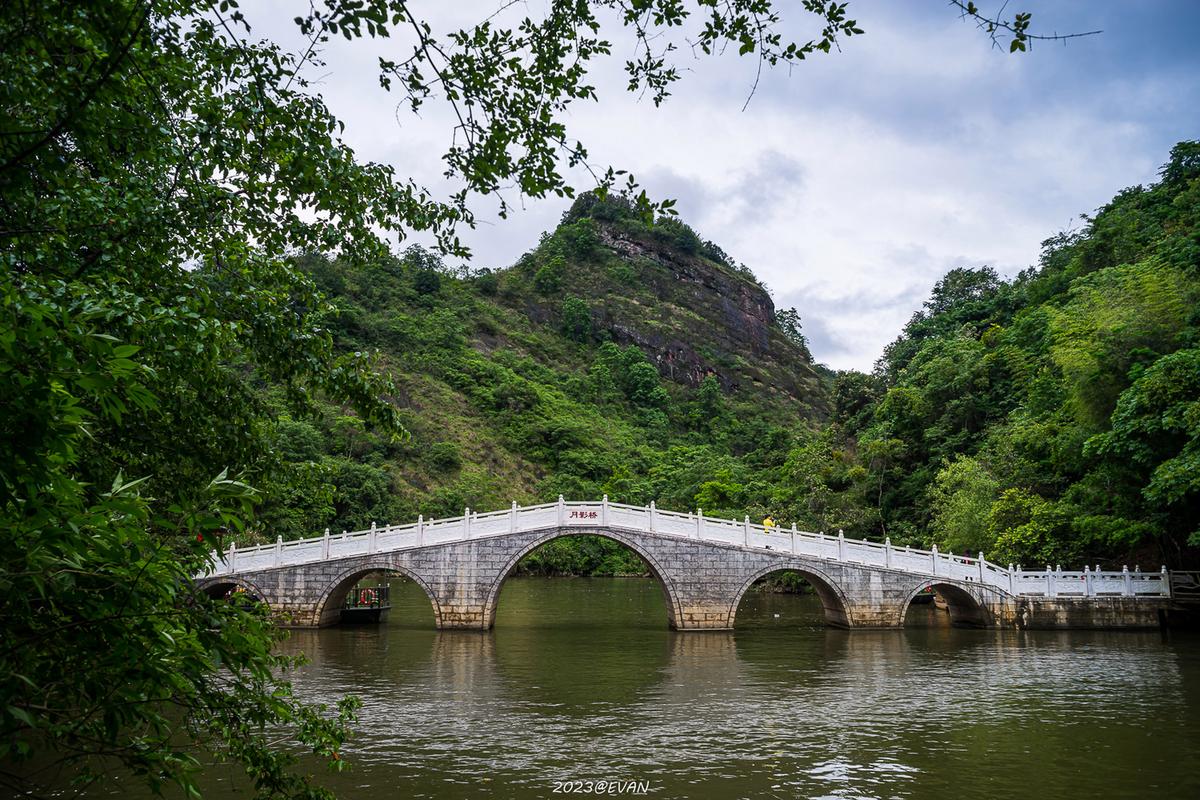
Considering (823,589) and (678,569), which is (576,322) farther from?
(678,569)

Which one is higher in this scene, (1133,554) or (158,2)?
(158,2)

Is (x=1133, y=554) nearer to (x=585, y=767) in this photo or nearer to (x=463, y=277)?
(x=585, y=767)

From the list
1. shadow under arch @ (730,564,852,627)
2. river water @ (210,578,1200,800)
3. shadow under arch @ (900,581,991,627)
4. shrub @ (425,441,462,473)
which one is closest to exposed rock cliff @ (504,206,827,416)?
shrub @ (425,441,462,473)

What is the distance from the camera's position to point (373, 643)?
17.9 metres

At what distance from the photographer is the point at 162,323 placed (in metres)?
3.29

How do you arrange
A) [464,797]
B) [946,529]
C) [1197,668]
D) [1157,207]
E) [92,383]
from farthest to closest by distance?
[1157,207] → [946,529] → [1197,668] → [464,797] → [92,383]

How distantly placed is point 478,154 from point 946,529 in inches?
943

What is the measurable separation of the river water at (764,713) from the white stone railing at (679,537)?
4.53ft

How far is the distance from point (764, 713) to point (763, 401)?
58.9 m

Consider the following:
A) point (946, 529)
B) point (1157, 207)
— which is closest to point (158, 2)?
point (946, 529)

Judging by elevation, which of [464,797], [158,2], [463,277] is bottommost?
[464,797]

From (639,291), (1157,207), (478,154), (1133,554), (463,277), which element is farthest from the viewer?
(639,291)

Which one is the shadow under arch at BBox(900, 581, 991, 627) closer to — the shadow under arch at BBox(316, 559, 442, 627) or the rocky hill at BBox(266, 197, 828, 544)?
the shadow under arch at BBox(316, 559, 442, 627)

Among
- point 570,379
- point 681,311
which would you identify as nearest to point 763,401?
point 681,311
